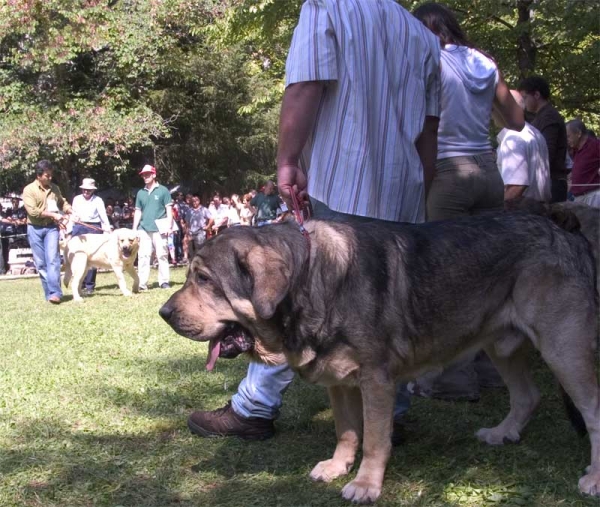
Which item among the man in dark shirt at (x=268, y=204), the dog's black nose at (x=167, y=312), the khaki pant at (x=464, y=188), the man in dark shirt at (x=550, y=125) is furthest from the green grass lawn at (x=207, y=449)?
the man in dark shirt at (x=268, y=204)

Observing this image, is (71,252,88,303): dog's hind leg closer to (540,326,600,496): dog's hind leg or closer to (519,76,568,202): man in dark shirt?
(519,76,568,202): man in dark shirt

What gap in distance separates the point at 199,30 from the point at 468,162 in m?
19.1

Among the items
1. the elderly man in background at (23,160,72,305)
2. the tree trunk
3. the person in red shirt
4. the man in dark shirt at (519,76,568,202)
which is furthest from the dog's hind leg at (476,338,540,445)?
the tree trunk

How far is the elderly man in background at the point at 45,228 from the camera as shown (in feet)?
40.6

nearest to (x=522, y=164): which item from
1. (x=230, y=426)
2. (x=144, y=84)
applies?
(x=230, y=426)

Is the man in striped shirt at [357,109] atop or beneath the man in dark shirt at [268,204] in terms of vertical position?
atop

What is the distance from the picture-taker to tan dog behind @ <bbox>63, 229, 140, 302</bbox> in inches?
518

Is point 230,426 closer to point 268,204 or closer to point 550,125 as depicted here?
point 550,125

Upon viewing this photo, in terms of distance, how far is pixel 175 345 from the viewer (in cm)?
751

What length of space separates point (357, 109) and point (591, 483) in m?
2.07

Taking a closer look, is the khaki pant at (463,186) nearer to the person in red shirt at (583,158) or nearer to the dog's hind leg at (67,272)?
the person in red shirt at (583,158)

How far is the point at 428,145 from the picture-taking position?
4.15 metres

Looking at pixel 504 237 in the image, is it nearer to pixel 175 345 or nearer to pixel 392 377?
pixel 392 377

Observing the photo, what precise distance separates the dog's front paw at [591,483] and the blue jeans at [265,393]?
3.50ft
